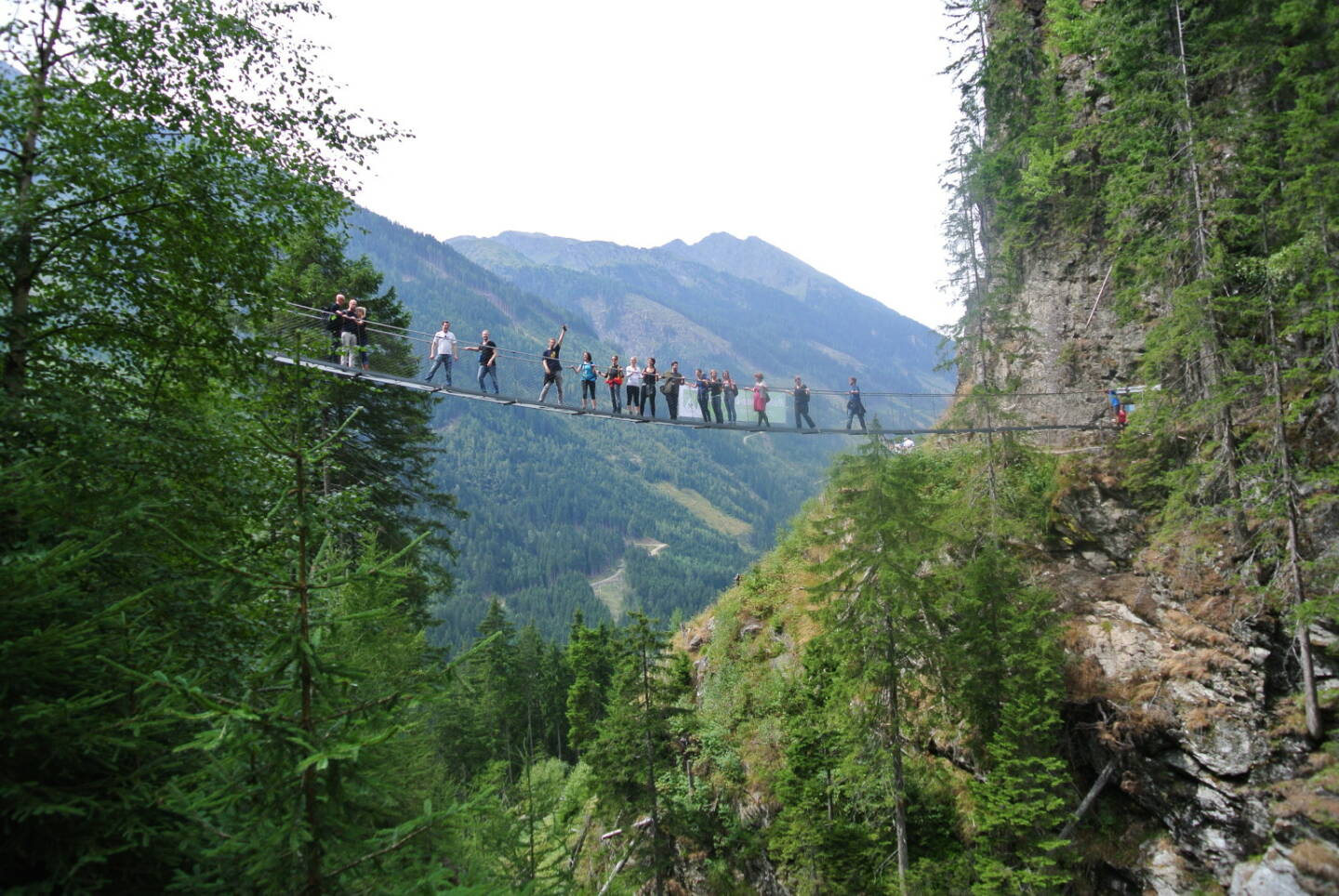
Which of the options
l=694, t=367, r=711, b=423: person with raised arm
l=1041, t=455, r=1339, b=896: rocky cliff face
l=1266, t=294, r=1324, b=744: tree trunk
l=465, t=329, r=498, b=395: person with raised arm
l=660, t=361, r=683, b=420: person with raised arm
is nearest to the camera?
l=1041, t=455, r=1339, b=896: rocky cliff face

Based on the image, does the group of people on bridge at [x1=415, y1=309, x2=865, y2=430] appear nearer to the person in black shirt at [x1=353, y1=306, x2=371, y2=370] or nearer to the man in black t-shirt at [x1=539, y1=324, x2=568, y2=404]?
the man in black t-shirt at [x1=539, y1=324, x2=568, y2=404]

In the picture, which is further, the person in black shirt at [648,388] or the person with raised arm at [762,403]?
the person with raised arm at [762,403]

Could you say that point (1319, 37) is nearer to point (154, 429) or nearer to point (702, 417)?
point (702, 417)

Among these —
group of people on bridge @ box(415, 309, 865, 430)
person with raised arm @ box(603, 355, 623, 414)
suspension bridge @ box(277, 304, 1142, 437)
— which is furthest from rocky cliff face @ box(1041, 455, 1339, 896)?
person with raised arm @ box(603, 355, 623, 414)

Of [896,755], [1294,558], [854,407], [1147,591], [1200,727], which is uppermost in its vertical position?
[854,407]

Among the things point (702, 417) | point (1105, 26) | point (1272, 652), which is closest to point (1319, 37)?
point (1105, 26)

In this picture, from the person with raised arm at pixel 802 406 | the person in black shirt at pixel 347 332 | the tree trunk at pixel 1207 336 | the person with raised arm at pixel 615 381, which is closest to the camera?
the person in black shirt at pixel 347 332

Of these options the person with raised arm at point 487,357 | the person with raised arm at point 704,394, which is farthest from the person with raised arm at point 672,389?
the person with raised arm at point 487,357

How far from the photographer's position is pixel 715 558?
179375mm

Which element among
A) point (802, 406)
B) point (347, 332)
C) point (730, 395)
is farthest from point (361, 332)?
point (802, 406)

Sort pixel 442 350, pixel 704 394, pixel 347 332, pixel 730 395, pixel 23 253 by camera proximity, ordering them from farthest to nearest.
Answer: pixel 730 395 < pixel 704 394 < pixel 442 350 < pixel 347 332 < pixel 23 253

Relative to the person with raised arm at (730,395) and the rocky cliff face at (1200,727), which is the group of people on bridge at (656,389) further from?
the rocky cliff face at (1200,727)

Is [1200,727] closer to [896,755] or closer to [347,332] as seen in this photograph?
[896,755]

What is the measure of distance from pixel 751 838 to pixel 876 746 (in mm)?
5279
